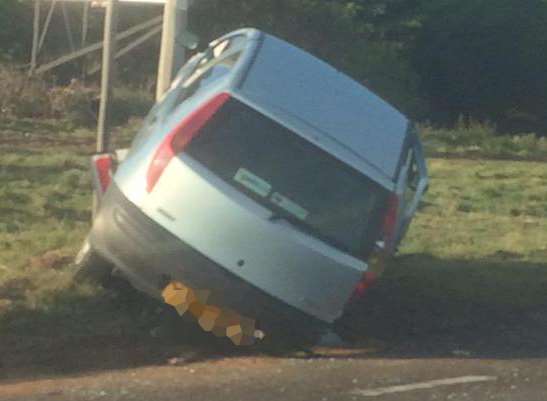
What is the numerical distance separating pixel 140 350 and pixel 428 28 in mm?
36553

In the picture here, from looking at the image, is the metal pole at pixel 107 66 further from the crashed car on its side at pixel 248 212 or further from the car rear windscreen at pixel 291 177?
the car rear windscreen at pixel 291 177

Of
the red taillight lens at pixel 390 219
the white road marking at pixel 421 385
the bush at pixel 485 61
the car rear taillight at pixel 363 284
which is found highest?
the red taillight lens at pixel 390 219

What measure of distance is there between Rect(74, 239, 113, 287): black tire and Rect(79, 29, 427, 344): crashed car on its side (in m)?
0.68

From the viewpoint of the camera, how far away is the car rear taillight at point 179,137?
A: 8.91m

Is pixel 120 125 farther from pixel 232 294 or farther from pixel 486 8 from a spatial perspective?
pixel 486 8

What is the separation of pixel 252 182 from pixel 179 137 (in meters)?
0.55

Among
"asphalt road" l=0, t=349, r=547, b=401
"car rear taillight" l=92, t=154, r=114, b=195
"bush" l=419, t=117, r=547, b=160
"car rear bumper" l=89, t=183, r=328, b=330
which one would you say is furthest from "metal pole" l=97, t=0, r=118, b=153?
"bush" l=419, t=117, r=547, b=160

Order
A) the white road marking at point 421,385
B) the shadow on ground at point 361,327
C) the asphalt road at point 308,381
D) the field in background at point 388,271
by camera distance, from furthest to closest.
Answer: the field in background at point 388,271 < the shadow on ground at point 361,327 < the white road marking at point 421,385 < the asphalt road at point 308,381

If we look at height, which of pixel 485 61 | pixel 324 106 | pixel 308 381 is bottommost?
pixel 485 61

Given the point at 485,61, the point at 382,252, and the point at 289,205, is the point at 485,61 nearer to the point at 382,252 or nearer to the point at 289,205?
the point at 382,252

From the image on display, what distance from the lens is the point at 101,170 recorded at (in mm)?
10180

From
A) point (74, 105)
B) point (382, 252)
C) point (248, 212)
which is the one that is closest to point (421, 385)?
point (382, 252)

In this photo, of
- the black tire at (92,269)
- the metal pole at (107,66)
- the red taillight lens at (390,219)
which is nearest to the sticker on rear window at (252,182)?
the red taillight lens at (390,219)

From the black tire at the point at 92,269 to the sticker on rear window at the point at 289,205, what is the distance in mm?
1684
